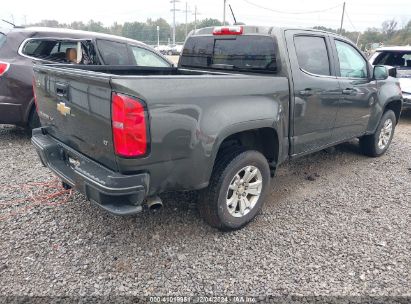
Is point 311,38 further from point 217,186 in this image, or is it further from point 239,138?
point 217,186

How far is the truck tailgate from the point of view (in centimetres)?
229

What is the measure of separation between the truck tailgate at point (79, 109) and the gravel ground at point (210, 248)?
0.82 metres

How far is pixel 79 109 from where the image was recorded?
98.8 inches

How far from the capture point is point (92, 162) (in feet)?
8.45

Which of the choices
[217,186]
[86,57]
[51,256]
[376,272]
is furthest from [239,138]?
[86,57]

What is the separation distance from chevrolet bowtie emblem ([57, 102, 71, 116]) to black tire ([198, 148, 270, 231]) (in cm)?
129

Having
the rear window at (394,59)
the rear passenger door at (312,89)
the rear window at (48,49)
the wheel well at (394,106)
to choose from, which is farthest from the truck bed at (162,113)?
the rear window at (394,59)

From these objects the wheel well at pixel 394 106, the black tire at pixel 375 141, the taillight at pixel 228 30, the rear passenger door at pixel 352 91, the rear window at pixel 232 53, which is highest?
the taillight at pixel 228 30

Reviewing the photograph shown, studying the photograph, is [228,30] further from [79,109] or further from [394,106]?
[394,106]

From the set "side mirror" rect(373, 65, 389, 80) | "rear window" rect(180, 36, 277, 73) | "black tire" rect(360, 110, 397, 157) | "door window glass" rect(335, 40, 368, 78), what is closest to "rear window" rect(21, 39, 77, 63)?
"rear window" rect(180, 36, 277, 73)

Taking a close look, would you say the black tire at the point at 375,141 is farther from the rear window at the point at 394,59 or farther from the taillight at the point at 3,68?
the taillight at the point at 3,68

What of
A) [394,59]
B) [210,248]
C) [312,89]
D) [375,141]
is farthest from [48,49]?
[394,59]

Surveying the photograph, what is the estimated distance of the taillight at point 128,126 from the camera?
2.15 meters

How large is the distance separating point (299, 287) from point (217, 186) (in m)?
0.99
